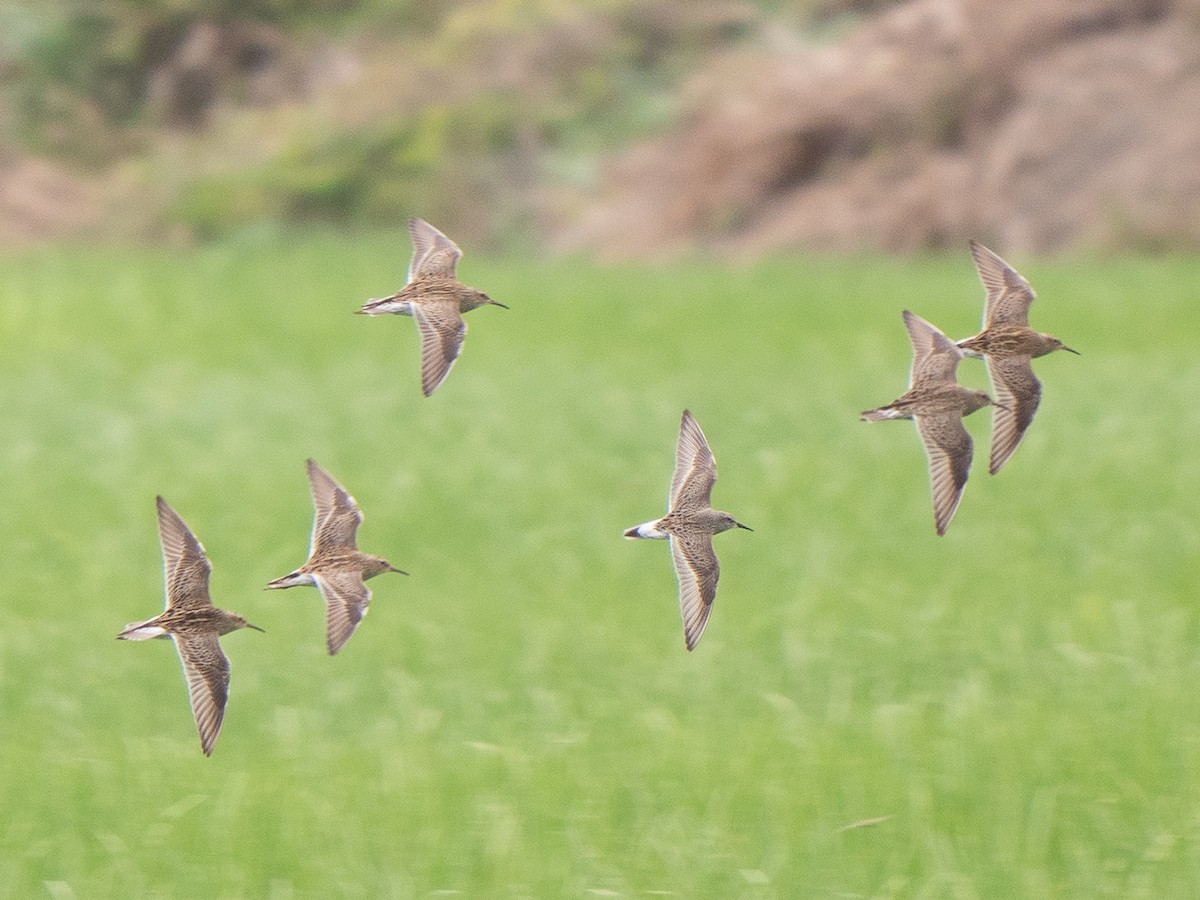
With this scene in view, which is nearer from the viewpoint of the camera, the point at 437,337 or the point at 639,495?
the point at 437,337

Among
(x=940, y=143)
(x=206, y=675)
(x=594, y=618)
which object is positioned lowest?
(x=940, y=143)

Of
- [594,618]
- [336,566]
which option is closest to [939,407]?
[336,566]

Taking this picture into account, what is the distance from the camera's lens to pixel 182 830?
5.97 meters

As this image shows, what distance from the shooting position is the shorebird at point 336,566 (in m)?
1.85

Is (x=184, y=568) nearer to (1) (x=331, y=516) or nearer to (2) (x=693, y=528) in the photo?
(1) (x=331, y=516)

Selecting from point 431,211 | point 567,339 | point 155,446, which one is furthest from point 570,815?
point 431,211

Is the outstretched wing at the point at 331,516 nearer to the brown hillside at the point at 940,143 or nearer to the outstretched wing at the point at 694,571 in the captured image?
the outstretched wing at the point at 694,571

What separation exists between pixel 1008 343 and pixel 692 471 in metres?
0.36

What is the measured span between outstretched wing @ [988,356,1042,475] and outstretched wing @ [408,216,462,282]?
0.59m

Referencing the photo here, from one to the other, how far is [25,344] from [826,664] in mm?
12182

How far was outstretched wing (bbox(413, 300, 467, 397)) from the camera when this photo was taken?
184cm

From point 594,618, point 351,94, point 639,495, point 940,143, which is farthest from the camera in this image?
point 351,94

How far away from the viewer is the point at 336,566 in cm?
192

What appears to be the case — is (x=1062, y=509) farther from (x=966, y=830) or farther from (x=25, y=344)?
(x=25, y=344)
